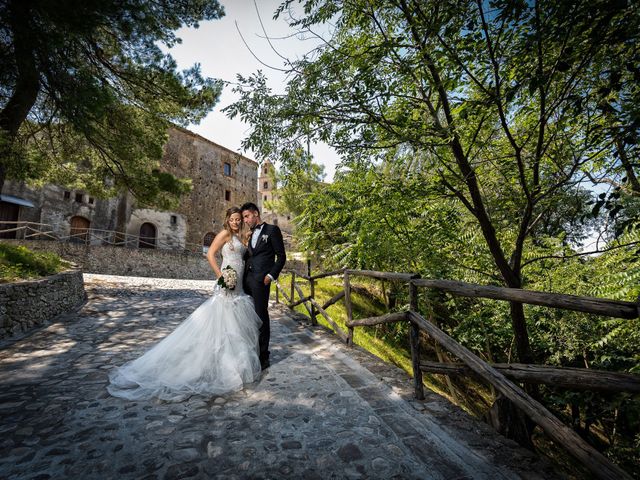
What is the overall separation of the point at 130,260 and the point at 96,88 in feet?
44.2

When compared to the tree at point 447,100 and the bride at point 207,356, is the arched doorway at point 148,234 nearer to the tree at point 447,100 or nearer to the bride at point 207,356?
the bride at point 207,356

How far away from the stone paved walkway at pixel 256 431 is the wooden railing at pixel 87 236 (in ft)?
58.4

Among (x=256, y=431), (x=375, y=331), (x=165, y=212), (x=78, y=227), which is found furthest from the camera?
(x=165, y=212)

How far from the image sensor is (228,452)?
82.4 inches

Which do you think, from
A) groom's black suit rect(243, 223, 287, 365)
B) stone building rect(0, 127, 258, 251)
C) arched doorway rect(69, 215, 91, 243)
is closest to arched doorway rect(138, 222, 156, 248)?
stone building rect(0, 127, 258, 251)

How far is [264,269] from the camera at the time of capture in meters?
3.91

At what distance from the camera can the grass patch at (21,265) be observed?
18.6 feet

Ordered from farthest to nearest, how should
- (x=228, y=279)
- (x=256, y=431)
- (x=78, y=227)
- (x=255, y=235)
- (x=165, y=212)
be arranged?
(x=165, y=212), (x=78, y=227), (x=255, y=235), (x=228, y=279), (x=256, y=431)

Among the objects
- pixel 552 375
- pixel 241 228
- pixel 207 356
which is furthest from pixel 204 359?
pixel 552 375

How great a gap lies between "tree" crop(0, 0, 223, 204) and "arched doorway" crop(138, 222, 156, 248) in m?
13.5

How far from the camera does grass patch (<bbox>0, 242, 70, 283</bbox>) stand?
224 inches

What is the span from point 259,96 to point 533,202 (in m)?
3.79

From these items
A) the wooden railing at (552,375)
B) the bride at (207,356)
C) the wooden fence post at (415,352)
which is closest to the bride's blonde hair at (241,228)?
the bride at (207,356)

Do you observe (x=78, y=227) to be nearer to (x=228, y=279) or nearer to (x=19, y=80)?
(x=19, y=80)
